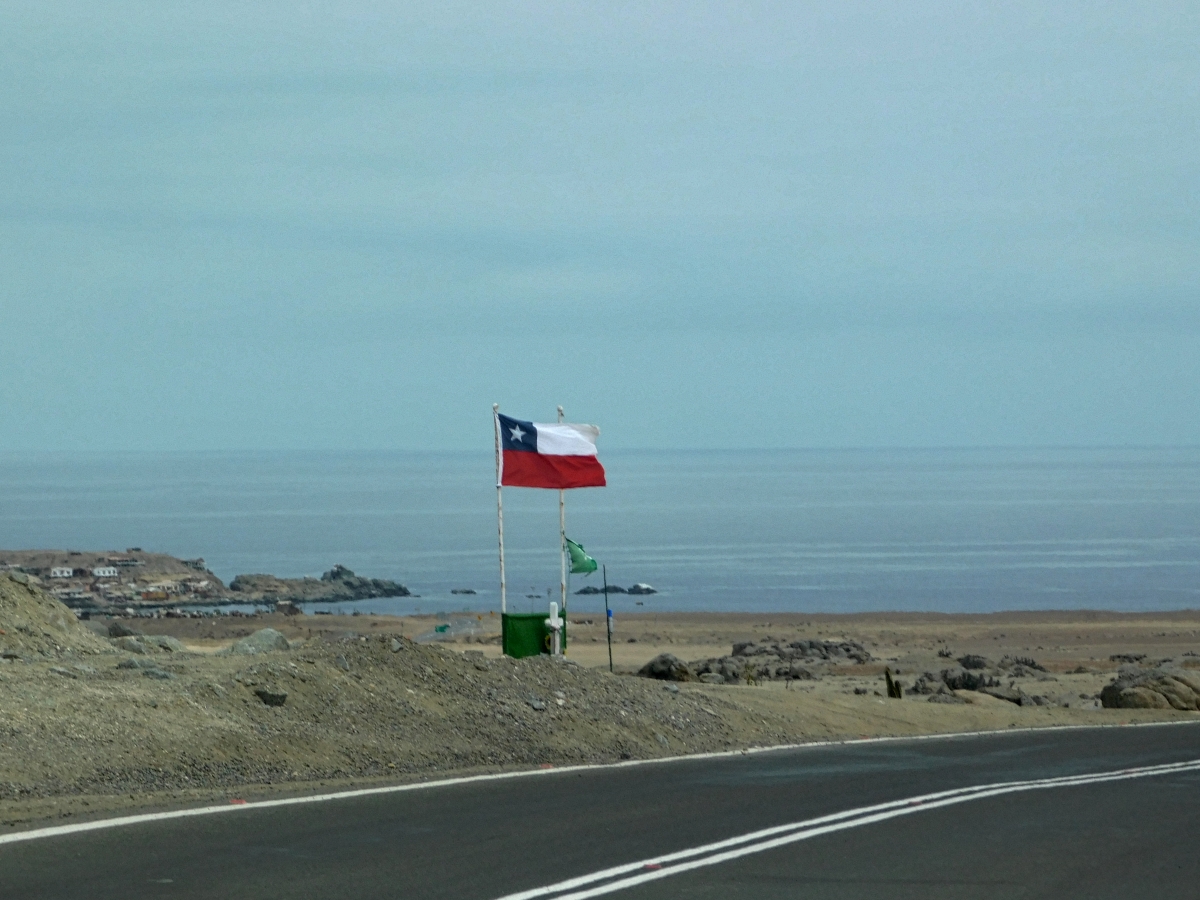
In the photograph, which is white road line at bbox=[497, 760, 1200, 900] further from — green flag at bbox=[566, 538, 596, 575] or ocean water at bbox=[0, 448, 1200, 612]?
ocean water at bbox=[0, 448, 1200, 612]

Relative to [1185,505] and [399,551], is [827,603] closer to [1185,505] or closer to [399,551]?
[399,551]

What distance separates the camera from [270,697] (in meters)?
15.0

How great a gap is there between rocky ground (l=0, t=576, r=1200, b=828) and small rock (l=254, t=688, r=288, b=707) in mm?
18

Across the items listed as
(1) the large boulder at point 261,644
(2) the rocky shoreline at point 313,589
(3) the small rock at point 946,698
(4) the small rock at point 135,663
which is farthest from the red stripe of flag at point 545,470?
(2) the rocky shoreline at point 313,589

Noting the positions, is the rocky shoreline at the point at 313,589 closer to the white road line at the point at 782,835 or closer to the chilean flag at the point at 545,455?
the chilean flag at the point at 545,455

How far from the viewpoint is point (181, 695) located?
14586mm

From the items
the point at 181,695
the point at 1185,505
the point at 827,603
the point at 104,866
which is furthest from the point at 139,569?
the point at 1185,505

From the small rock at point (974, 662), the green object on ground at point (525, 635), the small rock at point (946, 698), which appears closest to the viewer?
the green object on ground at point (525, 635)

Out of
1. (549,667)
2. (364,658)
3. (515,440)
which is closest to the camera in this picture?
(364,658)

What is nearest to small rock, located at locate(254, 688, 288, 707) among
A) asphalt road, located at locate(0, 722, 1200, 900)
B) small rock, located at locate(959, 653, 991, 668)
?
asphalt road, located at locate(0, 722, 1200, 900)

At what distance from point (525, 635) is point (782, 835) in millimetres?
10391

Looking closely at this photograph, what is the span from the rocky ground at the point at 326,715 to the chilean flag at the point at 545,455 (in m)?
3.36

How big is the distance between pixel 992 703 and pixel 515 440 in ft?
31.7

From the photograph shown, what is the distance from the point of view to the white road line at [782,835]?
8.85 m
